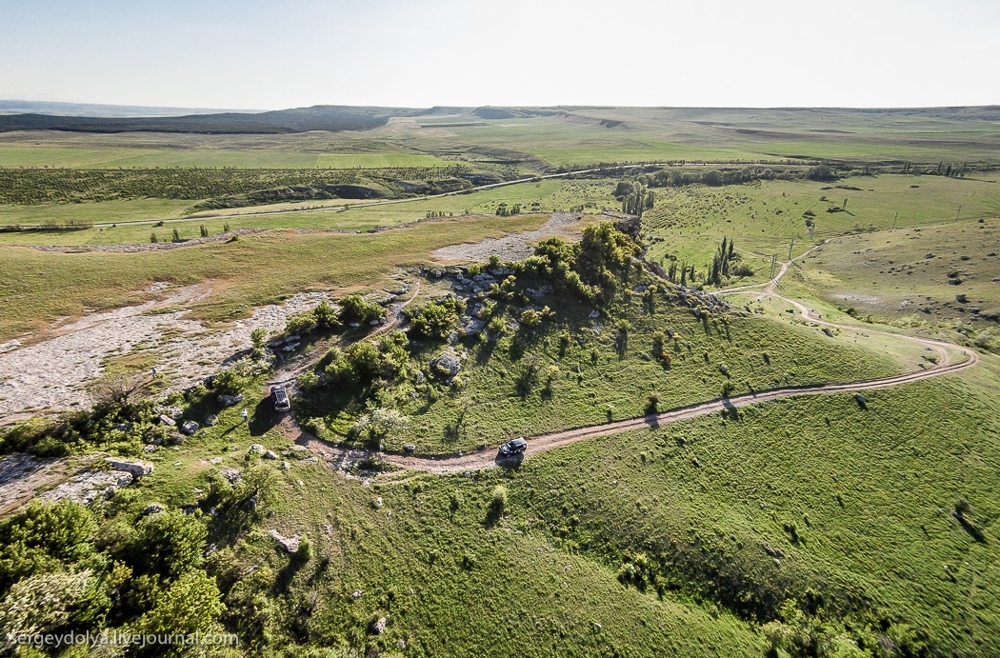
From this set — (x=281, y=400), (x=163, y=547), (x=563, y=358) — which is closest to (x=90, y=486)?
(x=163, y=547)

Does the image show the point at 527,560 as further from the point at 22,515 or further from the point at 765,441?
the point at 765,441

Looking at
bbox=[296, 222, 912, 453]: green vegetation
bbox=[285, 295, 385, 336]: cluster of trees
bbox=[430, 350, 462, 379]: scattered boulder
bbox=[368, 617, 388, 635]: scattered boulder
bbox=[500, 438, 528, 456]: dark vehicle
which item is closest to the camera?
bbox=[368, 617, 388, 635]: scattered boulder

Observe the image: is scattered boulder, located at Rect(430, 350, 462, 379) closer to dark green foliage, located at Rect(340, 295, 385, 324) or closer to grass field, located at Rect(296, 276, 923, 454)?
grass field, located at Rect(296, 276, 923, 454)

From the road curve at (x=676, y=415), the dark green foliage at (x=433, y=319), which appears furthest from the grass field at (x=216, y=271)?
the road curve at (x=676, y=415)

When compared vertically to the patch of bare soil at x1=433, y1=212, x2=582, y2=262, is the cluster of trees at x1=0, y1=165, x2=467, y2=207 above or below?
above

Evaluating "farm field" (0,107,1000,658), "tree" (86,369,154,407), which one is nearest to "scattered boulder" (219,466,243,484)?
"farm field" (0,107,1000,658)

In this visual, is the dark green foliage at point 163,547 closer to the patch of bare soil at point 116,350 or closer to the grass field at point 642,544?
the grass field at point 642,544

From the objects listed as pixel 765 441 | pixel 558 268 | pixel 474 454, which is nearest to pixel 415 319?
pixel 474 454
